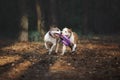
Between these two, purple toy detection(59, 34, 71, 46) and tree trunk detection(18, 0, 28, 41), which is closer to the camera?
purple toy detection(59, 34, 71, 46)

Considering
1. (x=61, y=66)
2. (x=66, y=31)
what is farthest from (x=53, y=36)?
(x=61, y=66)

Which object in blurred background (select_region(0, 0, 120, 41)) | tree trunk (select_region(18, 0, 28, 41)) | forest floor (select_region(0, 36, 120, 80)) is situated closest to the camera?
forest floor (select_region(0, 36, 120, 80))

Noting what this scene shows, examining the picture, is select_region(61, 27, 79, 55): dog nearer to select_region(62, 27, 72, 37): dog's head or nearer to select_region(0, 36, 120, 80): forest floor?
select_region(62, 27, 72, 37): dog's head

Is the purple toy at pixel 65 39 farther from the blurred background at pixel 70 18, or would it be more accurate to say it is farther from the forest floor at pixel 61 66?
the blurred background at pixel 70 18

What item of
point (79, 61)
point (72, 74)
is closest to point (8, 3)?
point (79, 61)

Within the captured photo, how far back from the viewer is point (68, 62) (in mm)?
14188

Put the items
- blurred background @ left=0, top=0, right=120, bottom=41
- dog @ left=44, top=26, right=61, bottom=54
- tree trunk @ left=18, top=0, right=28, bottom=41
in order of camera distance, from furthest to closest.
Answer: blurred background @ left=0, top=0, right=120, bottom=41
tree trunk @ left=18, top=0, right=28, bottom=41
dog @ left=44, top=26, right=61, bottom=54

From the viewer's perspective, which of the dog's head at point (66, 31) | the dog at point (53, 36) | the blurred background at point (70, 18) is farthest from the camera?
the blurred background at point (70, 18)

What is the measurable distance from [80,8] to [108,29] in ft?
17.2

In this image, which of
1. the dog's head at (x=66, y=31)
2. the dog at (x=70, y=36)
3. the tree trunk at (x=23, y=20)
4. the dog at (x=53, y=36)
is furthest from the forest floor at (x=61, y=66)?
the tree trunk at (x=23, y=20)

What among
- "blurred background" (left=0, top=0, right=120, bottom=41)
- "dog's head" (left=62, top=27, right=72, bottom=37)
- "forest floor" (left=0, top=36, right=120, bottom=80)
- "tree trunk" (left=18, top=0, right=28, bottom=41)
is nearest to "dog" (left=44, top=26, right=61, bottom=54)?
"dog's head" (left=62, top=27, right=72, bottom=37)

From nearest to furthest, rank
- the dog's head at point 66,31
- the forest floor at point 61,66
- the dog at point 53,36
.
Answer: the forest floor at point 61,66 < the dog's head at point 66,31 < the dog at point 53,36

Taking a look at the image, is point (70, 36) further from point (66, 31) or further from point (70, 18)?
point (70, 18)

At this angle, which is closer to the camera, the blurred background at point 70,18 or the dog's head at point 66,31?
the dog's head at point 66,31
